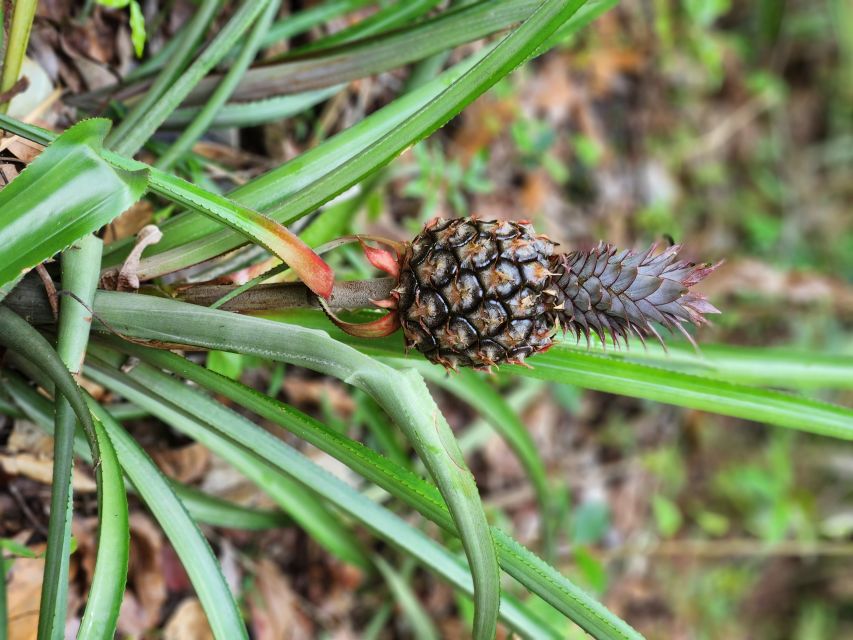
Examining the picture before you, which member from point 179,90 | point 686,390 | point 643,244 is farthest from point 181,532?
point 643,244

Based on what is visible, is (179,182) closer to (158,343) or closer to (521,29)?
(158,343)

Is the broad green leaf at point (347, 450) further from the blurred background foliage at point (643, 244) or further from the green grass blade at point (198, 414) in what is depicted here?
the blurred background foliage at point (643, 244)

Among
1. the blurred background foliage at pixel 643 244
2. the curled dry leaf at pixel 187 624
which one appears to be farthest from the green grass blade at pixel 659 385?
the curled dry leaf at pixel 187 624

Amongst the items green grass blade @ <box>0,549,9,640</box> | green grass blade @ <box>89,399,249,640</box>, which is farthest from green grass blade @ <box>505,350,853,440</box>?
green grass blade @ <box>0,549,9,640</box>

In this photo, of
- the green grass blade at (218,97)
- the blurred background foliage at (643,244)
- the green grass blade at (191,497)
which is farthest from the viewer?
the blurred background foliage at (643,244)

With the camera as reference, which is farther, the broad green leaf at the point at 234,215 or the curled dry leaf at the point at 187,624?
the curled dry leaf at the point at 187,624

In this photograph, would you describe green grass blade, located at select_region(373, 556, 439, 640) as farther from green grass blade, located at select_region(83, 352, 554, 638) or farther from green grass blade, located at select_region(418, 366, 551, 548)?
green grass blade, located at select_region(83, 352, 554, 638)
